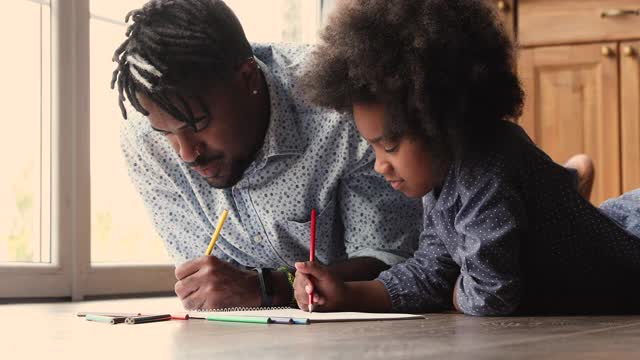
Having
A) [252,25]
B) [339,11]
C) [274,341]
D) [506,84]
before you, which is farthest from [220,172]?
[252,25]

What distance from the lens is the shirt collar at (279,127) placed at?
1.81 m

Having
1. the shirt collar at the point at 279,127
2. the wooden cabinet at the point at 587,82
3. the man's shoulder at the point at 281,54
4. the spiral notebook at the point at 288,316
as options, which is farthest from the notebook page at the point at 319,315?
the wooden cabinet at the point at 587,82

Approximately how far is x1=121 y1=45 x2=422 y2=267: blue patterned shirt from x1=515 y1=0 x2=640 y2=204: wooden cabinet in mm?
1427

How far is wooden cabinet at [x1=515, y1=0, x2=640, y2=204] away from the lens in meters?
3.13

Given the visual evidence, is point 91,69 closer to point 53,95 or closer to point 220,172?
point 53,95

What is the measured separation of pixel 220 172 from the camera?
1747 millimetres

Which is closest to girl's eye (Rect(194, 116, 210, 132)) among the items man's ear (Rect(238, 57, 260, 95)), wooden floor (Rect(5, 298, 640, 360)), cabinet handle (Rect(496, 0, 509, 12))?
man's ear (Rect(238, 57, 260, 95))

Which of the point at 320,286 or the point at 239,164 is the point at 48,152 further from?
the point at 320,286

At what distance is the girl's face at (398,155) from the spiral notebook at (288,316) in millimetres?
198

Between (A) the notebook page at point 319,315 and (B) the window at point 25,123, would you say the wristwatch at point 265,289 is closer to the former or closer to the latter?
(A) the notebook page at point 319,315

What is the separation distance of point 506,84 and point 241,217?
67 centimetres

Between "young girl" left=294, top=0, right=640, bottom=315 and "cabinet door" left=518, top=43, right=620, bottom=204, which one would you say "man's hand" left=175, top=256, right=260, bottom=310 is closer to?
"young girl" left=294, top=0, right=640, bottom=315

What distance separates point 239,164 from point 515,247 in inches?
22.6

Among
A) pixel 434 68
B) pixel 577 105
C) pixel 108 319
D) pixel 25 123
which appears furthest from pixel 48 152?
pixel 577 105
